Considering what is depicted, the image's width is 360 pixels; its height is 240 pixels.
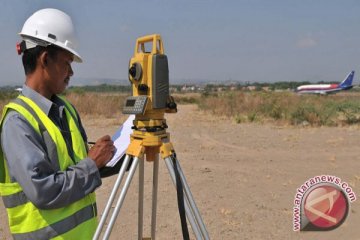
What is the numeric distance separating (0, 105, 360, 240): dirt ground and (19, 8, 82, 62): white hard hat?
8.16 feet

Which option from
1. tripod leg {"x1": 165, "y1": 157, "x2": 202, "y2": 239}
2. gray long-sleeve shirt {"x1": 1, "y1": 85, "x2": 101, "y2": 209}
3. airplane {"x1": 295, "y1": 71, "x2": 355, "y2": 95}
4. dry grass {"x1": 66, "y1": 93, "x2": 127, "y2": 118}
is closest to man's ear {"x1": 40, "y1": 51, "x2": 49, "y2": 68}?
gray long-sleeve shirt {"x1": 1, "y1": 85, "x2": 101, "y2": 209}

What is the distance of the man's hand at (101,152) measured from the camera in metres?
1.47

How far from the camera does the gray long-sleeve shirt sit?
1.28 meters

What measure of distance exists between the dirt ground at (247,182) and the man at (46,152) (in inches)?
88.1

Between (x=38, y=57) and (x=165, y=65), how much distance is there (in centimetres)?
56

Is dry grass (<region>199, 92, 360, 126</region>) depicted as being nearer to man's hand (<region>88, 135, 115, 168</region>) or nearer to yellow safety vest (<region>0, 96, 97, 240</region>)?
man's hand (<region>88, 135, 115, 168</region>)

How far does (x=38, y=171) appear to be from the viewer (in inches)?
50.8

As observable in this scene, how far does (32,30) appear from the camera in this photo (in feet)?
4.86

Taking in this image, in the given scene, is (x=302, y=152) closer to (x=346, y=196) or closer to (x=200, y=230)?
(x=346, y=196)

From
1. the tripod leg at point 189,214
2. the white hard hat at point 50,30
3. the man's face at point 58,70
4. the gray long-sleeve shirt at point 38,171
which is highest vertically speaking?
the white hard hat at point 50,30

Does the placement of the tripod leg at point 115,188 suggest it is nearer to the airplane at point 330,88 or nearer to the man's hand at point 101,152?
the man's hand at point 101,152

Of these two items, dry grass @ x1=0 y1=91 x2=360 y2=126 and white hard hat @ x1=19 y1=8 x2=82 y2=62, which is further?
dry grass @ x1=0 y1=91 x2=360 y2=126

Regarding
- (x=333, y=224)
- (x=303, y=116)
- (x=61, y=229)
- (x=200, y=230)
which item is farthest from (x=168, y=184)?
(x=303, y=116)

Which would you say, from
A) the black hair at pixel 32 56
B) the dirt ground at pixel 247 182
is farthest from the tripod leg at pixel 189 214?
the dirt ground at pixel 247 182
